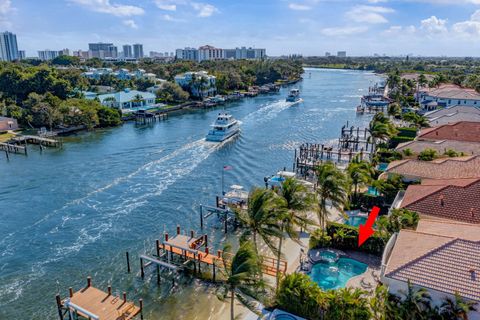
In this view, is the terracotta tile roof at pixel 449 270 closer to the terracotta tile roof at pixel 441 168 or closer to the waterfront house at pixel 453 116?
the terracotta tile roof at pixel 441 168

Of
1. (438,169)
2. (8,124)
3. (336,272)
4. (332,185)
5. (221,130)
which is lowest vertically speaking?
(336,272)

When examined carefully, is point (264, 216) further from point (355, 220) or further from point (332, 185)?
point (355, 220)

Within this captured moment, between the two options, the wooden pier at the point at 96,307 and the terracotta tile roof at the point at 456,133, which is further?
the terracotta tile roof at the point at 456,133

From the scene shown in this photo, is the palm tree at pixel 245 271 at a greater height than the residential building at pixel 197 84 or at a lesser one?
lesser

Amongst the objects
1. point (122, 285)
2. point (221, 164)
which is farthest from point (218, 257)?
point (221, 164)

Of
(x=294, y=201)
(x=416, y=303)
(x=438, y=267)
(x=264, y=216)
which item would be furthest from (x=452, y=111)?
(x=416, y=303)

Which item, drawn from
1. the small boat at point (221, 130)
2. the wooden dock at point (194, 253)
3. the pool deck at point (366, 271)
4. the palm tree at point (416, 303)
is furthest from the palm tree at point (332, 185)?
the small boat at point (221, 130)
